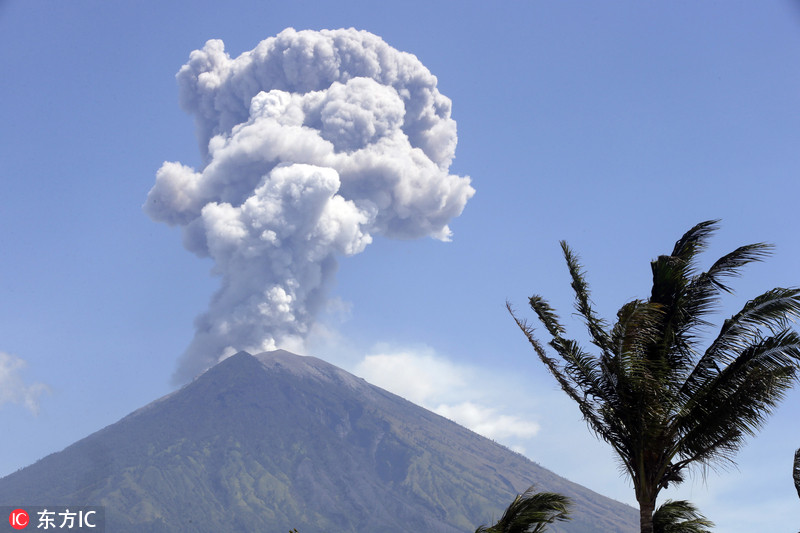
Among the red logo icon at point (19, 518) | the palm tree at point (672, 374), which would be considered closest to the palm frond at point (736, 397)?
the palm tree at point (672, 374)

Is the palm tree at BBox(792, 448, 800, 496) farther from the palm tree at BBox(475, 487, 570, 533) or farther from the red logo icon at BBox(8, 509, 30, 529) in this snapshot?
the red logo icon at BBox(8, 509, 30, 529)

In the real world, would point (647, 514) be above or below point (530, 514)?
above

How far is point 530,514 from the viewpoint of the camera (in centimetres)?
1052

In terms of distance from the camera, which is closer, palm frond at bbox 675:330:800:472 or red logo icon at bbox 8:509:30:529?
palm frond at bbox 675:330:800:472

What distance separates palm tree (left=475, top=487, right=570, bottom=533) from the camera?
34.3 ft

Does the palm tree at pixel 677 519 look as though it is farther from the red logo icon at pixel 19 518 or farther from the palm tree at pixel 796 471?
the red logo icon at pixel 19 518

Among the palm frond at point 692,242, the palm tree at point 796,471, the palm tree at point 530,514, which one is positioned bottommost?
the palm tree at point 530,514

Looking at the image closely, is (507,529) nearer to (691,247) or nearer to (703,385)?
(703,385)

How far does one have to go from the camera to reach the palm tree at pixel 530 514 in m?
10.5

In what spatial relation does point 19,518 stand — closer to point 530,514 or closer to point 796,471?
point 530,514

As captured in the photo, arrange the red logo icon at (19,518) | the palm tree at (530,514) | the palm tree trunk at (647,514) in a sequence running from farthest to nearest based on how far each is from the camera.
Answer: the red logo icon at (19,518)
the palm tree trunk at (647,514)
the palm tree at (530,514)

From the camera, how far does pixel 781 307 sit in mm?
10852

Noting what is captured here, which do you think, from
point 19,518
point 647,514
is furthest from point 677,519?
point 19,518

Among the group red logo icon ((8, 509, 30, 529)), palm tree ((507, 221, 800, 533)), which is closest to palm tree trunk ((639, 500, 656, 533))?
palm tree ((507, 221, 800, 533))
